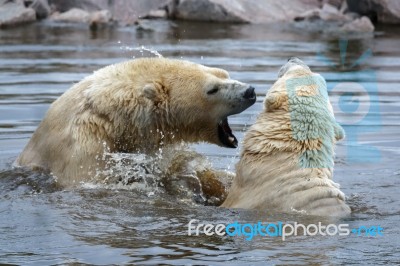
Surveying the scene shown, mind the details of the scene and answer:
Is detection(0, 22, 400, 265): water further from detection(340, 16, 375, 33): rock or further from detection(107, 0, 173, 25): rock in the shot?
detection(107, 0, 173, 25): rock

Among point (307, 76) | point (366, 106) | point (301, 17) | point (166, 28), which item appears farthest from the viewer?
point (301, 17)

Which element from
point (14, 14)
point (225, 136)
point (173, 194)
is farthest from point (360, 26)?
point (173, 194)

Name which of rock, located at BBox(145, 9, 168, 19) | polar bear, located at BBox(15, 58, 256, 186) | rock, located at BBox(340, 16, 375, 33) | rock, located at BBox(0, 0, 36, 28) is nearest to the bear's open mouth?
Result: polar bear, located at BBox(15, 58, 256, 186)

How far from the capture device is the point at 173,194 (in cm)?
751

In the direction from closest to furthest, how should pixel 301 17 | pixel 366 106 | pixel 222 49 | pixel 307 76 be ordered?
1. pixel 307 76
2. pixel 366 106
3. pixel 222 49
4. pixel 301 17

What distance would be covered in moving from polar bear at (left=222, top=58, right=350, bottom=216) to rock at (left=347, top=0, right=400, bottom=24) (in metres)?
12.8

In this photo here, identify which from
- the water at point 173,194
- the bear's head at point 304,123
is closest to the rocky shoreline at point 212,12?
the water at point 173,194

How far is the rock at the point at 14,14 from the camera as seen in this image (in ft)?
59.0

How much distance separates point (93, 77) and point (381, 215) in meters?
2.47

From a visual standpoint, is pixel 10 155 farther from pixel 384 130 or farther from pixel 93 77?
pixel 384 130

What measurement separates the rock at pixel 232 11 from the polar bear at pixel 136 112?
11767 mm

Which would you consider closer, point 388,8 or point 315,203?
point 315,203

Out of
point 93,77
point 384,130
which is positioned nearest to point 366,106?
point 384,130

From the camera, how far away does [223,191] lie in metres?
7.63
